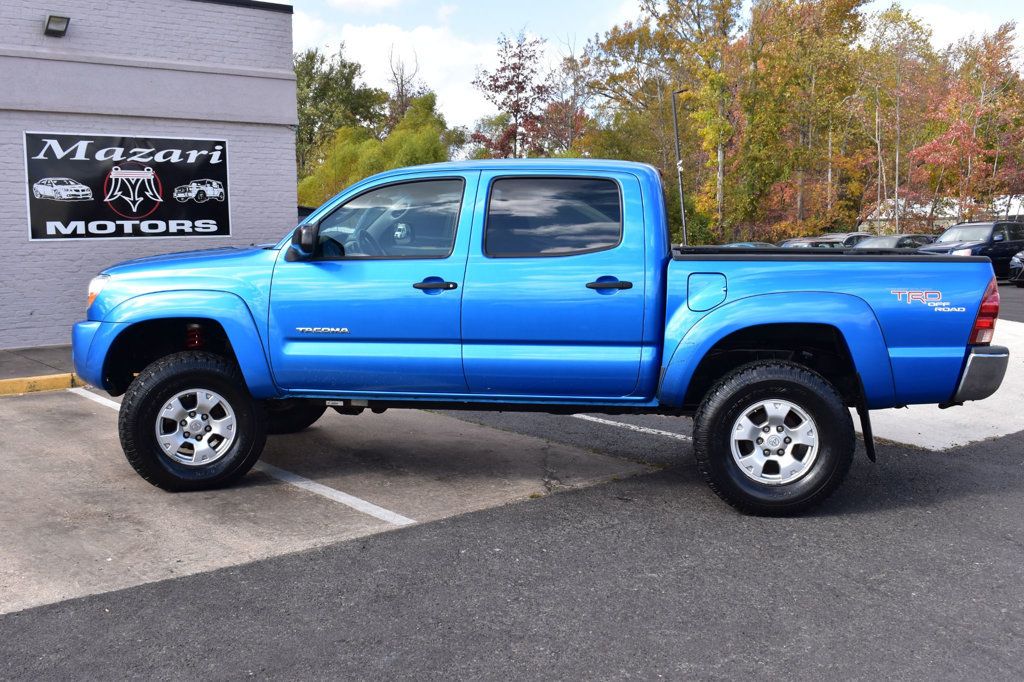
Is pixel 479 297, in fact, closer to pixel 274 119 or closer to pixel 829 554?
pixel 829 554

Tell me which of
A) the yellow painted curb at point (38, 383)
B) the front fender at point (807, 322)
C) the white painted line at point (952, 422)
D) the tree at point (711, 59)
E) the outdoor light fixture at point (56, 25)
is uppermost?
the tree at point (711, 59)

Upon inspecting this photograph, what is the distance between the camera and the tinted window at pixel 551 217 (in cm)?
554

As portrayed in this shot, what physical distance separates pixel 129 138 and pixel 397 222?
7939mm

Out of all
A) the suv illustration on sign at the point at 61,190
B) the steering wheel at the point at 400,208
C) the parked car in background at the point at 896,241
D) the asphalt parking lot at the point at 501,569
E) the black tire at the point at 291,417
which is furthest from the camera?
the parked car in background at the point at 896,241

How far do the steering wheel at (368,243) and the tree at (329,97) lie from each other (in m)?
47.6

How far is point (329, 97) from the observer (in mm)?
53281

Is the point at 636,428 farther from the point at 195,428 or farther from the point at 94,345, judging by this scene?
the point at 94,345

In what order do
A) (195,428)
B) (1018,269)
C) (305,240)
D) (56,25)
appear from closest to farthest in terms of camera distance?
(305,240) < (195,428) < (56,25) < (1018,269)

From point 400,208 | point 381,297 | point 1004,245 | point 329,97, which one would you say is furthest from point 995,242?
point 329,97

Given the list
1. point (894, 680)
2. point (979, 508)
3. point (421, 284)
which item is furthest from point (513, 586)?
point (979, 508)

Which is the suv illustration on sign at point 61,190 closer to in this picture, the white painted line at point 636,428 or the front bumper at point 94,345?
the front bumper at point 94,345

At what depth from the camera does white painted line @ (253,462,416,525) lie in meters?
5.27

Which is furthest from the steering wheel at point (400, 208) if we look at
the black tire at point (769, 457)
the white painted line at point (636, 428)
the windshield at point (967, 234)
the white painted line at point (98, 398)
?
the windshield at point (967, 234)

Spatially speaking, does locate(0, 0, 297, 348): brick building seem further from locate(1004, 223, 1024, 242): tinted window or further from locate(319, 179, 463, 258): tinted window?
locate(1004, 223, 1024, 242): tinted window
